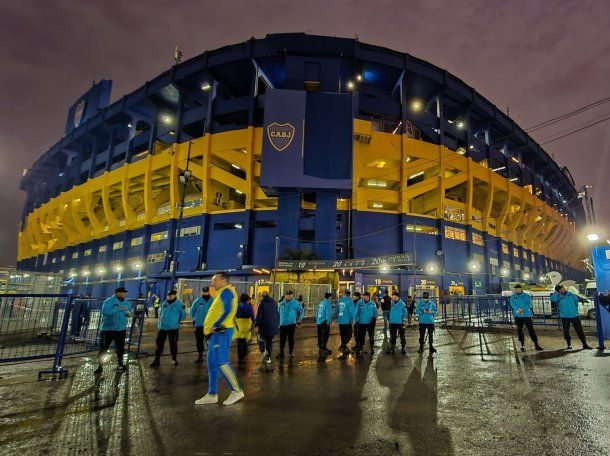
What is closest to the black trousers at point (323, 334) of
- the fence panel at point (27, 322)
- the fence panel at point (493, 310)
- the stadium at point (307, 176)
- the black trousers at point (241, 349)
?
the black trousers at point (241, 349)

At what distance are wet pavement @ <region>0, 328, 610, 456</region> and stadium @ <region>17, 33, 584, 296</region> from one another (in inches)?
626

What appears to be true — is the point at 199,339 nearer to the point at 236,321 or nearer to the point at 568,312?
the point at 236,321

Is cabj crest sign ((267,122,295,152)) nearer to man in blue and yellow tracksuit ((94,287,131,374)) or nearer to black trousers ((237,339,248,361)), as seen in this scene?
black trousers ((237,339,248,361))

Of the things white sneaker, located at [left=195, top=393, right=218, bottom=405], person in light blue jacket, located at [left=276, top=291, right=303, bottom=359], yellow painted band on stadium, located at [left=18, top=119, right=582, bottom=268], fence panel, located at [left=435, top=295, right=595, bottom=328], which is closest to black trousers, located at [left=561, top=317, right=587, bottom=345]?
fence panel, located at [left=435, top=295, right=595, bottom=328]

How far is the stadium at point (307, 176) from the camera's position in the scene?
29.0m

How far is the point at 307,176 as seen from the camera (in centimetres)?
2833

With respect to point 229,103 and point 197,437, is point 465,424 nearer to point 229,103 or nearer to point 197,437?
point 197,437

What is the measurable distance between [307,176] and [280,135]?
4398 mm

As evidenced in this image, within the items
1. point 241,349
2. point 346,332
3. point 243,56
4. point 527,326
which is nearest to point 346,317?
point 346,332

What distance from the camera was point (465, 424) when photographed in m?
3.88

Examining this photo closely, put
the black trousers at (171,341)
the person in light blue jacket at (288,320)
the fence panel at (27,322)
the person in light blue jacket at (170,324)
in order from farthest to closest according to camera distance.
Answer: the person in light blue jacket at (288,320), the fence panel at (27,322), the person in light blue jacket at (170,324), the black trousers at (171,341)

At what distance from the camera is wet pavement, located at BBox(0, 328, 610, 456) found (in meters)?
3.32

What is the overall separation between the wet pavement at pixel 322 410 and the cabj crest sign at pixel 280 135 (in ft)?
76.8

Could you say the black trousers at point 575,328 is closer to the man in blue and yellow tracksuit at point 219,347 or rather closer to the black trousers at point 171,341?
the man in blue and yellow tracksuit at point 219,347
